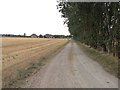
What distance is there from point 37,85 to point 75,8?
19631 millimetres

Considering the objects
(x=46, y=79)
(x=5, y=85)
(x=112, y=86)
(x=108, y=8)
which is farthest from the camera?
(x=108, y=8)

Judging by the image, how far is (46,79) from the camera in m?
12.5

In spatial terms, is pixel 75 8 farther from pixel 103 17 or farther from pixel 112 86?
pixel 112 86

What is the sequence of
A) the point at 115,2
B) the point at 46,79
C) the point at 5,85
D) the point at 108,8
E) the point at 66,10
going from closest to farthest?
the point at 5,85 → the point at 46,79 → the point at 115,2 → the point at 108,8 → the point at 66,10

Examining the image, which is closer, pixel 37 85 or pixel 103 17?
pixel 37 85

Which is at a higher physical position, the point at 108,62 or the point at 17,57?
the point at 108,62

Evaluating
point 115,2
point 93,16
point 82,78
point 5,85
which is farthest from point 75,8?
point 5,85

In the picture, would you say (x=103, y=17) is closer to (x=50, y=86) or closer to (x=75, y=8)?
(x=75, y=8)

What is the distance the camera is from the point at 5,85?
11148 mm

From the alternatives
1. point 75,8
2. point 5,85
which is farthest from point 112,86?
point 75,8

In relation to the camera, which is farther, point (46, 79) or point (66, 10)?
point (66, 10)

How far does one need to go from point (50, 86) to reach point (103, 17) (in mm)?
20647

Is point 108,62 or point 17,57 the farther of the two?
point 17,57

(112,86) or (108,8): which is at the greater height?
(108,8)
